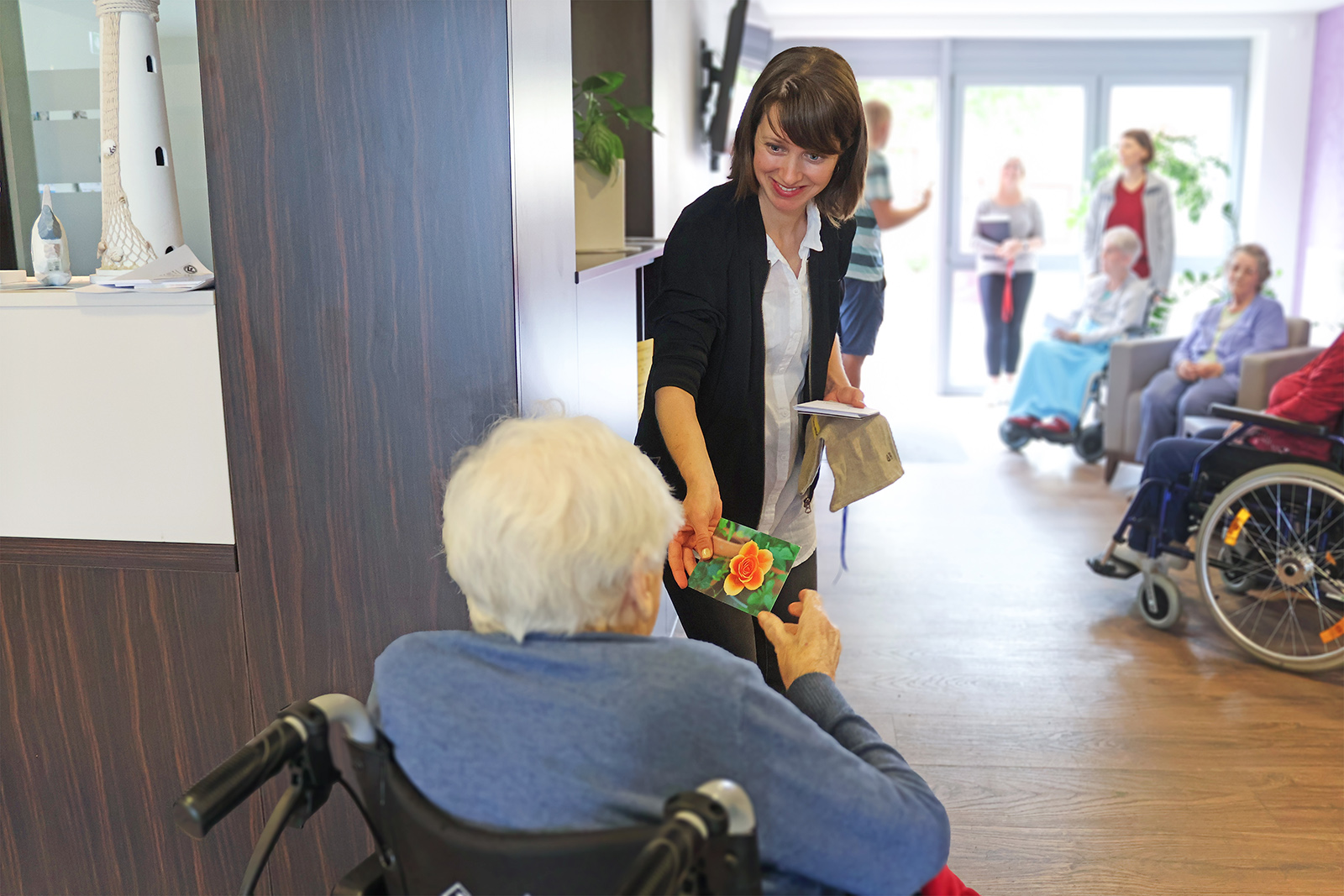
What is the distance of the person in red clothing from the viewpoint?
2916 millimetres

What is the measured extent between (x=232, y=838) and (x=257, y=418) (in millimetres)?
685

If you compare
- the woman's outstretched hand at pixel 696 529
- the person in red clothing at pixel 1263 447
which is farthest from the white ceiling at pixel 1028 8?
the woman's outstretched hand at pixel 696 529

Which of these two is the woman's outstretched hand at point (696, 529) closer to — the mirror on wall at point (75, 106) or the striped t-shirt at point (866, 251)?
the mirror on wall at point (75, 106)

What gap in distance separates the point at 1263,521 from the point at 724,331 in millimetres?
2142

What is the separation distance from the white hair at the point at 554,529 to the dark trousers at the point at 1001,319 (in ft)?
20.3

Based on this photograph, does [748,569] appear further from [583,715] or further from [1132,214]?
[1132,214]

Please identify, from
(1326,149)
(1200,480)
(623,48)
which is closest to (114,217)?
(623,48)

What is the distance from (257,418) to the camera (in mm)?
1501

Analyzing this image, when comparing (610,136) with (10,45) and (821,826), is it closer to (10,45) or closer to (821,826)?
(10,45)

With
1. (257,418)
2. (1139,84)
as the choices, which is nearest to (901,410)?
(1139,84)

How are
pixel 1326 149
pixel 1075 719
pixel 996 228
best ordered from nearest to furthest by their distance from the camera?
1. pixel 1075 719
2. pixel 1326 149
3. pixel 996 228

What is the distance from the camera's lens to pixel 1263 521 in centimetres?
298

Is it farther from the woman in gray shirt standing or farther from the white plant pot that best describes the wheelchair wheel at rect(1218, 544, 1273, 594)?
the woman in gray shirt standing

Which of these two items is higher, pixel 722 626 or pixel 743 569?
pixel 743 569
